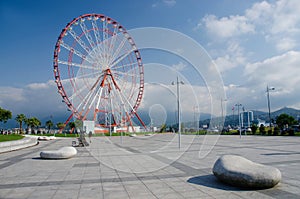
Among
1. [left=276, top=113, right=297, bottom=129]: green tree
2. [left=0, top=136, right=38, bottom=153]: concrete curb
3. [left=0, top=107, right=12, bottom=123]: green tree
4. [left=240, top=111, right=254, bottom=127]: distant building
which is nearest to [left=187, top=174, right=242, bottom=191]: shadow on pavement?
[left=0, top=136, right=38, bottom=153]: concrete curb

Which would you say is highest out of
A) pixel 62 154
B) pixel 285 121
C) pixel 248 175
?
pixel 285 121

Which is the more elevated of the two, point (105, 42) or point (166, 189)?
point (105, 42)

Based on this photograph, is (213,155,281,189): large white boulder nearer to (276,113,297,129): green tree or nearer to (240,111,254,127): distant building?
(240,111,254,127): distant building

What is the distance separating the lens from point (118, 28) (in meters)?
32.1

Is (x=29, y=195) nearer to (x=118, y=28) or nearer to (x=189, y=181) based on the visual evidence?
(x=189, y=181)

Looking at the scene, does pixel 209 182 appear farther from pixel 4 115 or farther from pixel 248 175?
pixel 4 115

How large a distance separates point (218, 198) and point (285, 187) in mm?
1776

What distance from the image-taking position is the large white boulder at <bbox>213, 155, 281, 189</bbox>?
511cm

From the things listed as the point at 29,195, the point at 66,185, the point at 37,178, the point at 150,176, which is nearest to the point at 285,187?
the point at 150,176

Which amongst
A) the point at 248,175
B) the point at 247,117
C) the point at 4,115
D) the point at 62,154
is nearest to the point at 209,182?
the point at 248,175

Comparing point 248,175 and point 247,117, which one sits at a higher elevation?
point 247,117

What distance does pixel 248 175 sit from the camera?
202 inches

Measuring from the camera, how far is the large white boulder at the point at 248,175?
511 cm

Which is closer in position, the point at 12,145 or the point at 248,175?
the point at 248,175
